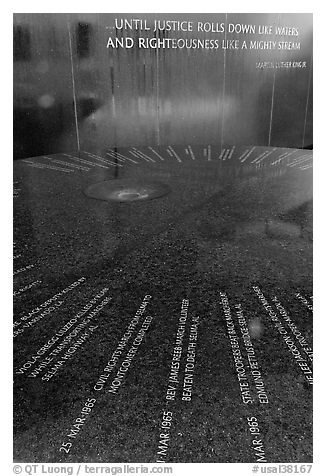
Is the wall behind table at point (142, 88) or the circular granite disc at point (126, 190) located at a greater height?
the wall behind table at point (142, 88)

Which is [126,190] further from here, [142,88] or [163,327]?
[142,88]

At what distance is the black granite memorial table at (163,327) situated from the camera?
1.28 metres

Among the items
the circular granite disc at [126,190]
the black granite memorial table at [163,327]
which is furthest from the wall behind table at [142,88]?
the black granite memorial table at [163,327]

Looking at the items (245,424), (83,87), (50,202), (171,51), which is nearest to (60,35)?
(83,87)

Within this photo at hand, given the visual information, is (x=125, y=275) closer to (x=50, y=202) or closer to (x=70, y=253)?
(x=70, y=253)

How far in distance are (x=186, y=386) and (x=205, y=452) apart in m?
0.25

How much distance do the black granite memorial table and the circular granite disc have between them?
0.03m

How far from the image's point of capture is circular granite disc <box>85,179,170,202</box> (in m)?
3.42

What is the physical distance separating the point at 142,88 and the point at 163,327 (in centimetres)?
491

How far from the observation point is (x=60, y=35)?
536 cm

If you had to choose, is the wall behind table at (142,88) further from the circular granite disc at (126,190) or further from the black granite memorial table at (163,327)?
the black granite memorial table at (163,327)

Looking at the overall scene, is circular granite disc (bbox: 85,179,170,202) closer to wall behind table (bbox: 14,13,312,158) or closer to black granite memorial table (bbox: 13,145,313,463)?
black granite memorial table (bbox: 13,145,313,463)

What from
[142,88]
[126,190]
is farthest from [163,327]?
[142,88]

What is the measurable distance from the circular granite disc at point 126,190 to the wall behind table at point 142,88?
2.11 metres
